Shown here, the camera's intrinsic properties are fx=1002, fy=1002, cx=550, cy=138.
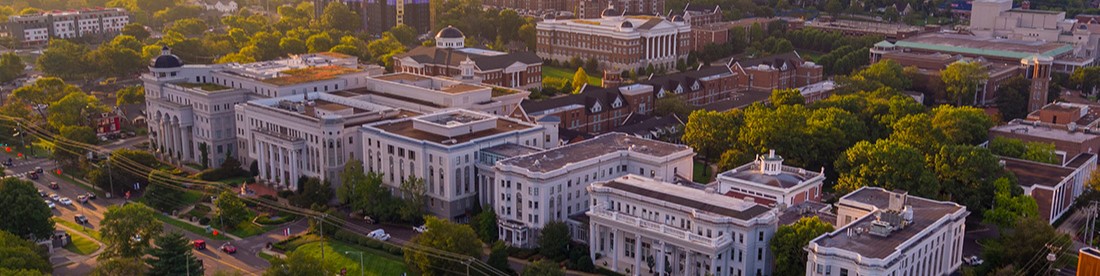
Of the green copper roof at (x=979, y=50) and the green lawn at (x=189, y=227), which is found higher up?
the green copper roof at (x=979, y=50)

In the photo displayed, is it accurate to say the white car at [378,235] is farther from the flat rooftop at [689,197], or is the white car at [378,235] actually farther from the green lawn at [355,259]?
the flat rooftop at [689,197]

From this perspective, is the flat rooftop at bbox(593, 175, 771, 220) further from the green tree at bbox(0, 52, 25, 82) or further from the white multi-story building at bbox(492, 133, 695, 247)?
the green tree at bbox(0, 52, 25, 82)

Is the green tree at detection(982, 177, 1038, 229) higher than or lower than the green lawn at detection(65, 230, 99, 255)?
A: higher

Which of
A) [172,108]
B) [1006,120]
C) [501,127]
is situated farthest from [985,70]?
[172,108]

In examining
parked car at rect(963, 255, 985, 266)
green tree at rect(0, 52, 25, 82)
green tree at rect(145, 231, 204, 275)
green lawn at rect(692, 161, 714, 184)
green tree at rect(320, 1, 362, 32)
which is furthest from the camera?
green tree at rect(320, 1, 362, 32)

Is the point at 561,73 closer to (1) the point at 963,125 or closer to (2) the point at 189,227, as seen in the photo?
(1) the point at 963,125

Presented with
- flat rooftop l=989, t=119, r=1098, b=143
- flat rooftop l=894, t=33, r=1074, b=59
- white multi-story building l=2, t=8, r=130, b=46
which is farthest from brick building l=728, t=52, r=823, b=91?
white multi-story building l=2, t=8, r=130, b=46

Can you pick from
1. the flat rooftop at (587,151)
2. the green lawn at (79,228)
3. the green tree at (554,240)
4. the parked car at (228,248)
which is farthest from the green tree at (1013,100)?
the green lawn at (79,228)
